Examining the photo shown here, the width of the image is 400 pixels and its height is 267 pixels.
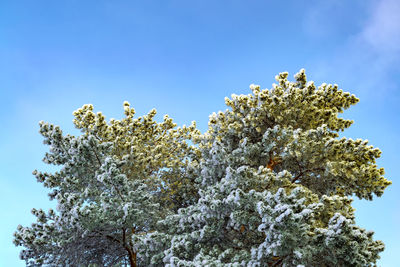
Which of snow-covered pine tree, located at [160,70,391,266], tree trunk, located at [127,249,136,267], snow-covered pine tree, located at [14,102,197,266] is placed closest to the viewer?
snow-covered pine tree, located at [160,70,391,266]

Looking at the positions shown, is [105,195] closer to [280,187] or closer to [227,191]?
[227,191]

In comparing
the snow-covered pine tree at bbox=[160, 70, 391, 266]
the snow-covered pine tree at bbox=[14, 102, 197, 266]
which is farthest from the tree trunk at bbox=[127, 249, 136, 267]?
the snow-covered pine tree at bbox=[160, 70, 391, 266]

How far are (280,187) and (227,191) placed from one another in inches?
68.0

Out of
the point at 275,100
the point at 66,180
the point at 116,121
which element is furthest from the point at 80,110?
the point at 275,100

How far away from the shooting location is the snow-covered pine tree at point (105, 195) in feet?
34.7

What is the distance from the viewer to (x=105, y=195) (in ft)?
36.9

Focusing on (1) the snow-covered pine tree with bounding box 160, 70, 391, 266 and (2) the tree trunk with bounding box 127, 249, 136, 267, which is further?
(2) the tree trunk with bounding box 127, 249, 136, 267

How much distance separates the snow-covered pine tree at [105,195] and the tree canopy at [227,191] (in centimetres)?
4

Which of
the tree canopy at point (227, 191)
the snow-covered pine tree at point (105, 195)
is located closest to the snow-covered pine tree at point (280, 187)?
the tree canopy at point (227, 191)

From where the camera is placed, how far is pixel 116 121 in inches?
574

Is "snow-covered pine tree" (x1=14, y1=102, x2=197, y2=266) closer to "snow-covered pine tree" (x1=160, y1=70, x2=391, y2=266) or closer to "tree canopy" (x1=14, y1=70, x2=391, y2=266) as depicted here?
"tree canopy" (x1=14, y1=70, x2=391, y2=266)

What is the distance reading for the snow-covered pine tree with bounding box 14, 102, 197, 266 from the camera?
416 inches

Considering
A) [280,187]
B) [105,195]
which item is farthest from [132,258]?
[280,187]

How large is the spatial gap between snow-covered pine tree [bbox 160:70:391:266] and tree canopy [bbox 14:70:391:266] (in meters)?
0.03
